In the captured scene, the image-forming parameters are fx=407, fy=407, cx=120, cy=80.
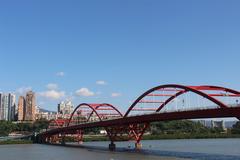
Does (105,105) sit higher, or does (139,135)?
(105,105)

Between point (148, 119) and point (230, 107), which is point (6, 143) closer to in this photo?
point (148, 119)

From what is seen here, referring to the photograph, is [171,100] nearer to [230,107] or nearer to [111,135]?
[111,135]

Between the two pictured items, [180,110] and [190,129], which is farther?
[190,129]

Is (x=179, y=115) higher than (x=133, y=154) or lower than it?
higher

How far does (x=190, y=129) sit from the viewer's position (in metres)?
177

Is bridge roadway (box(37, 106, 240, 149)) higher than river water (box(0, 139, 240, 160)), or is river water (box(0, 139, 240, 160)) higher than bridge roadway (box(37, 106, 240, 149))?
bridge roadway (box(37, 106, 240, 149))

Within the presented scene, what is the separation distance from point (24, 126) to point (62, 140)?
74423 mm

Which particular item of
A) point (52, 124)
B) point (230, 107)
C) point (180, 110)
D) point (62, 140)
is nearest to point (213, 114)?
point (230, 107)

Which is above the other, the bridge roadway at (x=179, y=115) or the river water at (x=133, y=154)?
the bridge roadway at (x=179, y=115)

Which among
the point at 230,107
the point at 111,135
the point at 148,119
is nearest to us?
the point at 230,107

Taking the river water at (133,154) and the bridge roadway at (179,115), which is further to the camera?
the river water at (133,154)

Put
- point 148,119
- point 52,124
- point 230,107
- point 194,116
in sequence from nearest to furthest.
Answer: point 230,107 < point 194,116 < point 148,119 < point 52,124

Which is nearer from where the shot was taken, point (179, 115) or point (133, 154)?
point (179, 115)

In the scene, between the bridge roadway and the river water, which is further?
the river water
